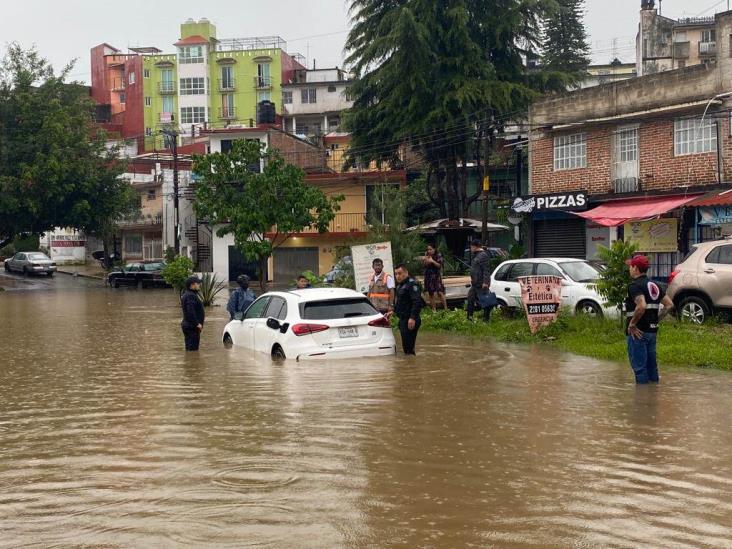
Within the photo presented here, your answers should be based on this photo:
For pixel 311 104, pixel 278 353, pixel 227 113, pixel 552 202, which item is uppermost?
pixel 227 113

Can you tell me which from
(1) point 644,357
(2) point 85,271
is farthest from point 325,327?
(2) point 85,271

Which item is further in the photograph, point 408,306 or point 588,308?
point 588,308

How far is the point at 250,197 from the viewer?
3572cm

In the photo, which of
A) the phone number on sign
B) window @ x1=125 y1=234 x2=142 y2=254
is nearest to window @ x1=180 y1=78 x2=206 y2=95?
window @ x1=125 y1=234 x2=142 y2=254

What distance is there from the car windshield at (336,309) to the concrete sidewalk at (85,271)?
149ft

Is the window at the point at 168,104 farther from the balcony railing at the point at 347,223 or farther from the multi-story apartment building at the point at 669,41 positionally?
the multi-story apartment building at the point at 669,41

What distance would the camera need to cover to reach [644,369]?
1144cm

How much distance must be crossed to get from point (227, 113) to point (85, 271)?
85.8ft

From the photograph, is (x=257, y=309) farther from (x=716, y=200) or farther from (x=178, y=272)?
(x=178, y=272)

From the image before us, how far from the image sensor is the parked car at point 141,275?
48656 mm

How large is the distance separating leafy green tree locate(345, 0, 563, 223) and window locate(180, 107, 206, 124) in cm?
4920

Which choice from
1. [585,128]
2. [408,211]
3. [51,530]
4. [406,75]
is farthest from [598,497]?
[408,211]

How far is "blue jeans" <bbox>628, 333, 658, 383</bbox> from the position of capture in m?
11.2

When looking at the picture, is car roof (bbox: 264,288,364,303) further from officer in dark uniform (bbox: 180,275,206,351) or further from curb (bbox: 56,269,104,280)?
curb (bbox: 56,269,104,280)
